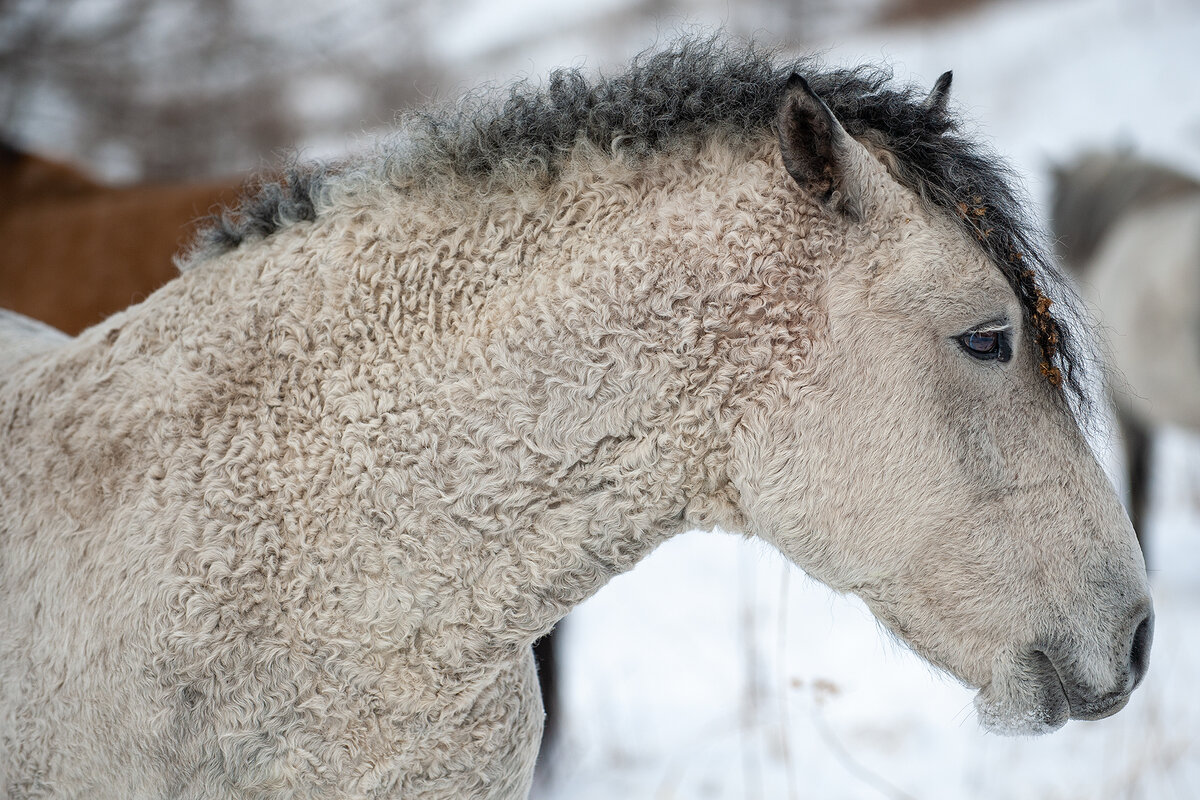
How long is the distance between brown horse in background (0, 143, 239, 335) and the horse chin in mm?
3701

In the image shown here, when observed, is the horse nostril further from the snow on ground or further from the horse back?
the horse back

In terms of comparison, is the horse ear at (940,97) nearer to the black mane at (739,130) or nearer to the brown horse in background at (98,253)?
the black mane at (739,130)

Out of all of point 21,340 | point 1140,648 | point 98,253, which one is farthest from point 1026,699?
point 98,253

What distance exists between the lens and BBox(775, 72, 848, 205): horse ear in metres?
1.45

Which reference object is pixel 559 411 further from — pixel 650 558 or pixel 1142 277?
pixel 1142 277

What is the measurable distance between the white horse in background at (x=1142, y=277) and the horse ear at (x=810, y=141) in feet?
14.7

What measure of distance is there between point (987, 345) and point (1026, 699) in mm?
656

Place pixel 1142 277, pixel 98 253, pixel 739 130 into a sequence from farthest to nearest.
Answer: pixel 1142 277 → pixel 98 253 → pixel 739 130

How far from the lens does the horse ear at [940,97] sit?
1.69 meters

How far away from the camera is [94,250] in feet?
13.9

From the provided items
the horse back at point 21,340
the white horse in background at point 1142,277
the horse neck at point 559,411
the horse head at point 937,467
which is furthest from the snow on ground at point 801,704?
the horse back at point 21,340

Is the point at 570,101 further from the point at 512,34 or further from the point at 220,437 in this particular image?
the point at 512,34

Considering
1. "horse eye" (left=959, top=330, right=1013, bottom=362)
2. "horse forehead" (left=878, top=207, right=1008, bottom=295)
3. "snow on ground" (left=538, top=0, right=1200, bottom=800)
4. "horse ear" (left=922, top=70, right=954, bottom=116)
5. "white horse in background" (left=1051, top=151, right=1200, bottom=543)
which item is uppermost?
"horse ear" (left=922, top=70, right=954, bottom=116)

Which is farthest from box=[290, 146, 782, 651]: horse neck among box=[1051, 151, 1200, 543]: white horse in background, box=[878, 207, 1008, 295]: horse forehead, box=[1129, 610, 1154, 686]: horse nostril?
box=[1051, 151, 1200, 543]: white horse in background
